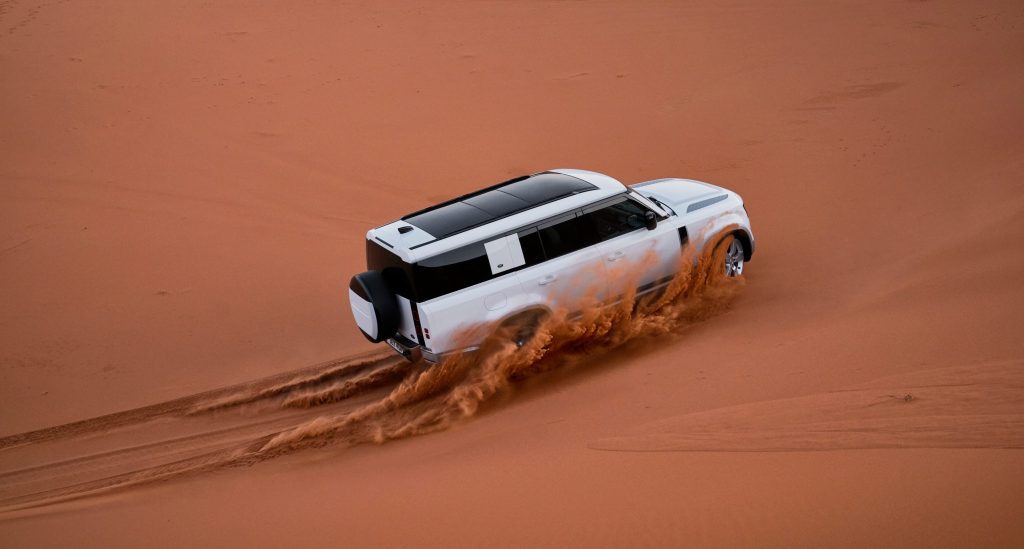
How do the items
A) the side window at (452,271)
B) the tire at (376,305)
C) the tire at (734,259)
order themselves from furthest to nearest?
the tire at (734,259) < the tire at (376,305) < the side window at (452,271)

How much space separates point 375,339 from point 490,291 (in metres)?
1.21

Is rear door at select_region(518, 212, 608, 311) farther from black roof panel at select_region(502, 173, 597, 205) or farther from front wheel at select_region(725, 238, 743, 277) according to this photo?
front wheel at select_region(725, 238, 743, 277)

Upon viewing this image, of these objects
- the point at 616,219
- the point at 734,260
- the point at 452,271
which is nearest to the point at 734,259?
the point at 734,260

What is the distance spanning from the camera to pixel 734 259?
10188 mm

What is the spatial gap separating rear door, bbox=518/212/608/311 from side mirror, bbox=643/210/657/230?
60 centimetres

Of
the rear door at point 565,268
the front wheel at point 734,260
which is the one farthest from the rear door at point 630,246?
the front wheel at point 734,260

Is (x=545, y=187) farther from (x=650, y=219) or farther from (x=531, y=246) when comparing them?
(x=650, y=219)

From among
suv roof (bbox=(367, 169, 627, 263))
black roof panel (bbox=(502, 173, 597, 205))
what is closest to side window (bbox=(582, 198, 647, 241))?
suv roof (bbox=(367, 169, 627, 263))

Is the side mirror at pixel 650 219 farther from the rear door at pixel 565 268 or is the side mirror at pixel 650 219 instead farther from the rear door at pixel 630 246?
the rear door at pixel 565 268

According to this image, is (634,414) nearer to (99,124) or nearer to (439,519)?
(439,519)

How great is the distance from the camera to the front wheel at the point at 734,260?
10126 mm

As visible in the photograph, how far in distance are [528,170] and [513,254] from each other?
5938mm

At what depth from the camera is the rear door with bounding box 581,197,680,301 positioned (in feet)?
29.9

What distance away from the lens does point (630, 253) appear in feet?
30.2
